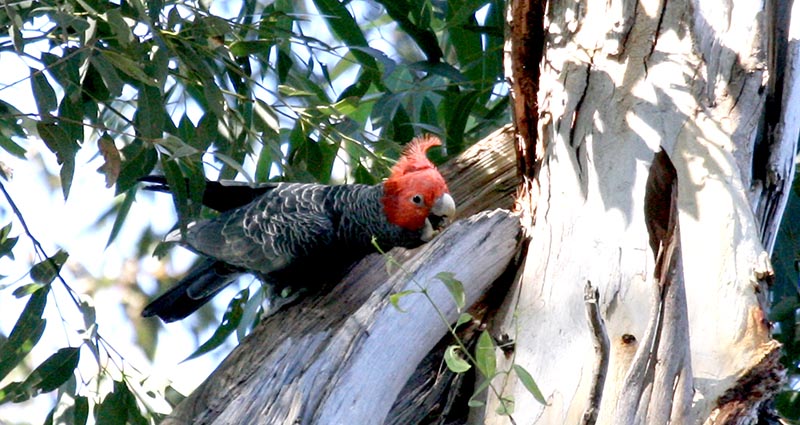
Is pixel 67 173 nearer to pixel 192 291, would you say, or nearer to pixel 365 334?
pixel 365 334

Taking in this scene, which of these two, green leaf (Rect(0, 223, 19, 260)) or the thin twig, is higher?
green leaf (Rect(0, 223, 19, 260))

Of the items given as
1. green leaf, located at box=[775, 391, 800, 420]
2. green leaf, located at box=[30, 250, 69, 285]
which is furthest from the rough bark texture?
green leaf, located at box=[775, 391, 800, 420]

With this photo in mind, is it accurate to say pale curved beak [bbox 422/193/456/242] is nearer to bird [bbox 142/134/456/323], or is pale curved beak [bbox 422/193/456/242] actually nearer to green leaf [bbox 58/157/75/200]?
bird [bbox 142/134/456/323]

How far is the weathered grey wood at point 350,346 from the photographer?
5.17 ft

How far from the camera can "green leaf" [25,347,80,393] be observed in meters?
2.27

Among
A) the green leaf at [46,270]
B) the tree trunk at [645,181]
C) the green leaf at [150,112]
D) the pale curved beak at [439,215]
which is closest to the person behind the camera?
the tree trunk at [645,181]

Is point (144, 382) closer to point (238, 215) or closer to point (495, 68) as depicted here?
point (238, 215)

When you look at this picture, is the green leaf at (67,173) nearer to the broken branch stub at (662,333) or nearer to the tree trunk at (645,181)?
the tree trunk at (645,181)

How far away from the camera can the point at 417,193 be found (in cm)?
242

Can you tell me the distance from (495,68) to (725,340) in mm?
1305

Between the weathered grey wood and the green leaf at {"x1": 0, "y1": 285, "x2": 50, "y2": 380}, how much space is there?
51 centimetres

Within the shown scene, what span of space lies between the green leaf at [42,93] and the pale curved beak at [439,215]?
97 centimetres

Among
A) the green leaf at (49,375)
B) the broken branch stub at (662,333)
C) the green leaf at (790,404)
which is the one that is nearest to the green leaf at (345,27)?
the green leaf at (49,375)

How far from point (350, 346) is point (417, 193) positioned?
0.85 metres
